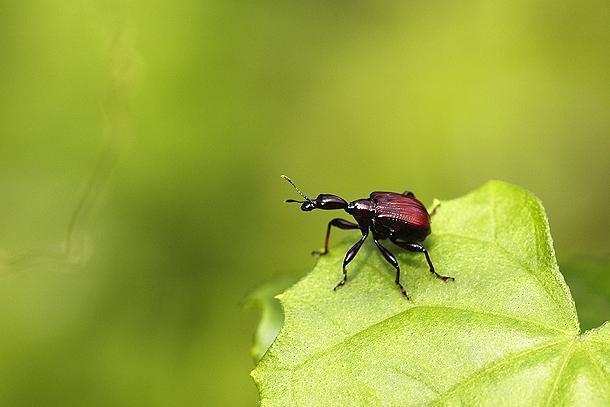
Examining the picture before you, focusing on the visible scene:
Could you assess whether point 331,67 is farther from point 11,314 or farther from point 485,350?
point 485,350

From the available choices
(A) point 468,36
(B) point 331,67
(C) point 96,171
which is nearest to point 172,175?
(C) point 96,171

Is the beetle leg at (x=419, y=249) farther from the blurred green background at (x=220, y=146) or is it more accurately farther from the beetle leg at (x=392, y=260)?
the blurred green background at (x=220, y=146)

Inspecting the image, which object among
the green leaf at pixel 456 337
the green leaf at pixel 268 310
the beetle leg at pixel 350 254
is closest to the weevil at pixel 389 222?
the beetle leg at pixel 350 254

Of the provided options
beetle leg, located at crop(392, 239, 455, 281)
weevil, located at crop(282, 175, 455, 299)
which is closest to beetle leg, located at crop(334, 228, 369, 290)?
weevil, located at crop(282, 175, 455, 299)

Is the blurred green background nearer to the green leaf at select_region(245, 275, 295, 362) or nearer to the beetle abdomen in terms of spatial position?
the green leaf at select_region(245, 275, 295, 362)

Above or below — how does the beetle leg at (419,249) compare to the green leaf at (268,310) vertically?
above

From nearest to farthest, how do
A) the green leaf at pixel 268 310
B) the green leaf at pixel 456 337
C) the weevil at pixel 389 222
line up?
the green leaf at pixel 456 337 → the weevil at pixel 389 222 → the green leaf at pixel 268 310
